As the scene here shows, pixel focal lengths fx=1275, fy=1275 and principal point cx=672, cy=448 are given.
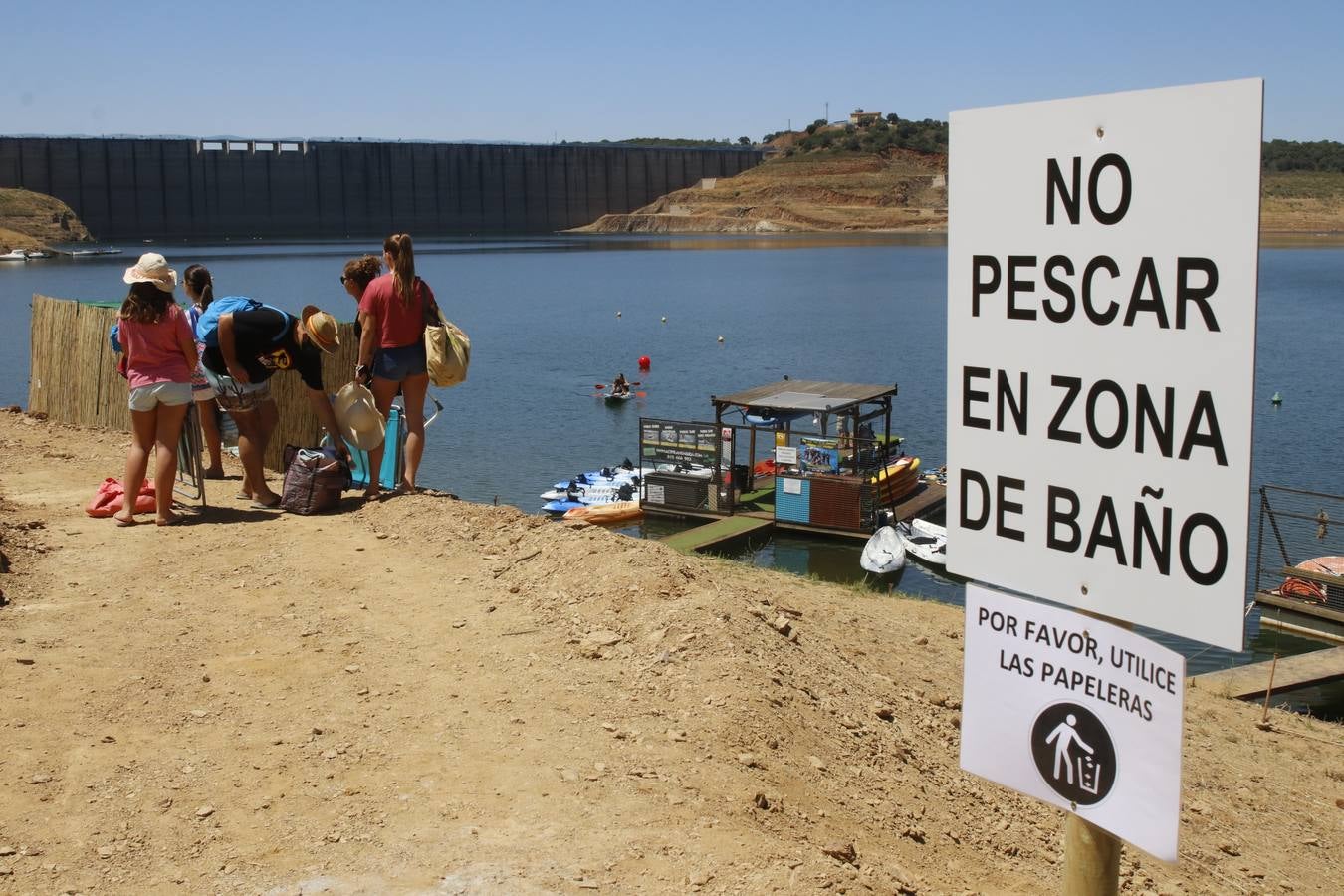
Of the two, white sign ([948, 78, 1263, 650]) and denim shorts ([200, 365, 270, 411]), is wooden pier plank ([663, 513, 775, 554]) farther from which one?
white sign ([948, 78, 1263, 650])

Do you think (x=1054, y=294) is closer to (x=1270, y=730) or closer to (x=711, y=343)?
(x=1270, y=730)

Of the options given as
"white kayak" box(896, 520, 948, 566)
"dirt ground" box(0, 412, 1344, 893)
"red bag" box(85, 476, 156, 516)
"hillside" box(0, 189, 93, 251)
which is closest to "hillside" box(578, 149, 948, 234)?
"hillside" box(0, 189, 93, 251)

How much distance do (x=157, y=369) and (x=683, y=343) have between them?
4629cm

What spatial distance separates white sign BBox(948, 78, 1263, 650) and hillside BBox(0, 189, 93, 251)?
11550 centimetres

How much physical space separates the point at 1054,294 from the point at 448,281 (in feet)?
298

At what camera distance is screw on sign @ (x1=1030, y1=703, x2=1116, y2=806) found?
2.19 m

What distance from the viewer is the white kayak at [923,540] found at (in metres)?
20.4

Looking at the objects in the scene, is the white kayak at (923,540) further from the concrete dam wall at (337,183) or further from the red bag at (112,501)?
the concrete dam wall at (337,183)

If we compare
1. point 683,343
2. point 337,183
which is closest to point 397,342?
point 683,343

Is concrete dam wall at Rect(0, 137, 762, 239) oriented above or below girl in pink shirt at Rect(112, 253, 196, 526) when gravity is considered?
above

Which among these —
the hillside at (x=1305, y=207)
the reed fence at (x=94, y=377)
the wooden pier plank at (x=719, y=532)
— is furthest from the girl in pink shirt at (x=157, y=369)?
the hillside at (x=1305, y=207)

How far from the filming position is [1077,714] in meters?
2.23

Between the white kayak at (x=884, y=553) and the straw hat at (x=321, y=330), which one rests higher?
the straw hat at (x=321, y=330)

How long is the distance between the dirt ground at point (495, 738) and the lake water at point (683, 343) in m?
7.89
